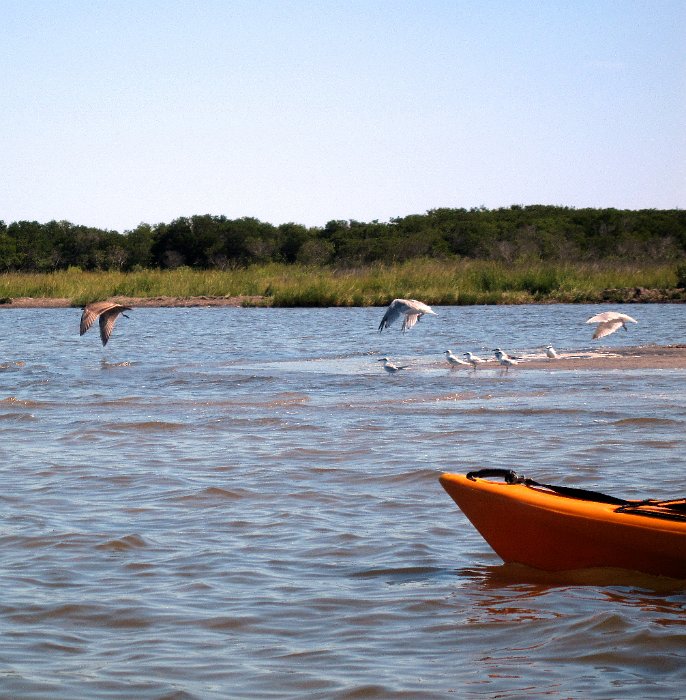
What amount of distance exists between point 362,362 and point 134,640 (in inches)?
509

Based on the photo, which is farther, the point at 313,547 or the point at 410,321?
the point at 410,321

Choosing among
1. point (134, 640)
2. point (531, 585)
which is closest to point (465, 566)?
point (531, 585)

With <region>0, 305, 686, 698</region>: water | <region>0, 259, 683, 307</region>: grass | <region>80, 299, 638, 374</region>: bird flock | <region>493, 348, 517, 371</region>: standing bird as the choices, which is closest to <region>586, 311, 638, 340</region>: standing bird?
<region>80, 299, 638, 374</region>: bird flock

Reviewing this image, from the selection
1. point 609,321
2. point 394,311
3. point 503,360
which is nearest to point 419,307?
point 394,311

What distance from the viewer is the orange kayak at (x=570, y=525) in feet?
15.6

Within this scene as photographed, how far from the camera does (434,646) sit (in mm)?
4215

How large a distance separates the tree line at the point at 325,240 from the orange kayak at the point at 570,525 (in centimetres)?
4191

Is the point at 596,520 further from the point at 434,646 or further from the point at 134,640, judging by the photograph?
the point at 134,640

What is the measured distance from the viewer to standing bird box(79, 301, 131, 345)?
51.5 feet

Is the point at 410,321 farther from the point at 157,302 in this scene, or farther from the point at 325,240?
the point at 325,240

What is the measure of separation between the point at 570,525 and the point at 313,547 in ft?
4.25

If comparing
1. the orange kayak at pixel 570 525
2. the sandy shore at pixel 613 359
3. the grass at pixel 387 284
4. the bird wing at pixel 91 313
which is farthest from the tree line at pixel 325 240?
the orange kayak at pixel 570 525

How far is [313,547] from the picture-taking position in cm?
561

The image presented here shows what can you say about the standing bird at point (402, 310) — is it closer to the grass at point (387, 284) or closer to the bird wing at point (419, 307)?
the bird wing at point (419, 307)
